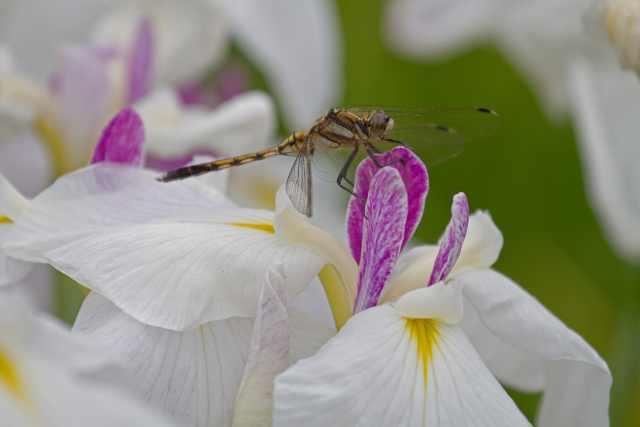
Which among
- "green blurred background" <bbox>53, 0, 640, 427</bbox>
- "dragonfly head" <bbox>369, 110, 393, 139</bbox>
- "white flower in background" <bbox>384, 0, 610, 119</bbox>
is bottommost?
"green blurred background" <bbox>53, 0, 640, 427</bbox>

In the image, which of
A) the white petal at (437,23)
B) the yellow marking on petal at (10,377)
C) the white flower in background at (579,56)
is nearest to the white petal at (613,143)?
the white flower in background at (579,56)

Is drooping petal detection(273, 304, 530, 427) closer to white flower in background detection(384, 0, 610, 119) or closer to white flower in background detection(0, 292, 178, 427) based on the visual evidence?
white flower in background detection(0, 292, 178, 427)

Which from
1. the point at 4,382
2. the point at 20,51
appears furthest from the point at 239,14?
the point at 4,382

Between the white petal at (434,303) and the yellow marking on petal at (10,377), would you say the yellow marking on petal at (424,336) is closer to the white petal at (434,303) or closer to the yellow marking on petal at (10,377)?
the white petal at (434,303)

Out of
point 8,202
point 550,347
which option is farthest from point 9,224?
point 550,347

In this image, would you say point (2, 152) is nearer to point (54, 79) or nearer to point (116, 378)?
point (54, 79)

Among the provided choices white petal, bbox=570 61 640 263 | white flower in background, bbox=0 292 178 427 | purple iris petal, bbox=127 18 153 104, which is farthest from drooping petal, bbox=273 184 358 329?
white petal, bbox=570 61 640 263
